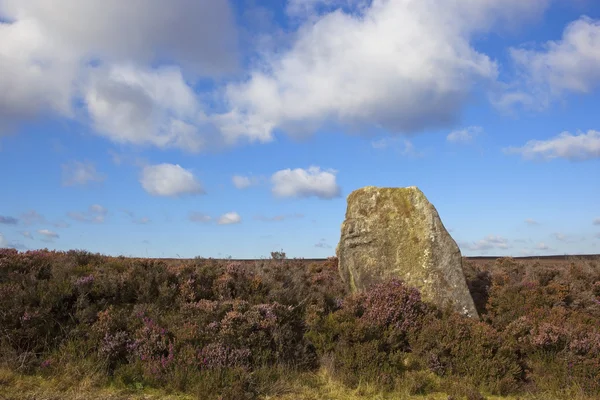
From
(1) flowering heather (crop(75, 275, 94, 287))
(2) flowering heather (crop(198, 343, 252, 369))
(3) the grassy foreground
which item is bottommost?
(3) the grassy foreground

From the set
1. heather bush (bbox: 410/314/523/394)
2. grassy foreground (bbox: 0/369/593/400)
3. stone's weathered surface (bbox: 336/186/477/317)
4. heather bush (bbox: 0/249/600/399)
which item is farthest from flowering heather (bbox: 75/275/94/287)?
heather bush (bbox: 410/314/523/394)

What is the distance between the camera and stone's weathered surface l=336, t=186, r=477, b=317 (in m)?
10.8

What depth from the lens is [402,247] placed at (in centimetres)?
1136

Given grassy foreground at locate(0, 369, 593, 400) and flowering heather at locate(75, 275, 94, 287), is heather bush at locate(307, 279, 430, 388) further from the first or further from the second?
flowering heather at locate(75, 275, 94, 287)

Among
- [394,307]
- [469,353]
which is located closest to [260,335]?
[394,307]

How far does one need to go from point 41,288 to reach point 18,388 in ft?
9.15

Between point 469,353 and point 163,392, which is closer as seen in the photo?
point 163,392

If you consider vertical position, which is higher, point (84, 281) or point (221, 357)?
point (84, 281)

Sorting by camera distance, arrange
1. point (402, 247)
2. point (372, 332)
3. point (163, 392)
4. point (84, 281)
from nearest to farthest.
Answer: point (163, 392)
point (372, 332)
point (84, 281)
point (402, 247)

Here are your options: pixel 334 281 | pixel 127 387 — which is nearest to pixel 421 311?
pixel 334 281

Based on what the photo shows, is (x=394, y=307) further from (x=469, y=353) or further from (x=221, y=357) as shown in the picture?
(x=221, y=357)

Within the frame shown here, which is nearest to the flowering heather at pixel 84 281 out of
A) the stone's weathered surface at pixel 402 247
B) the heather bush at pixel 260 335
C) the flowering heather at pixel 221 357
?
Result: the heather bush at pixel 260 335

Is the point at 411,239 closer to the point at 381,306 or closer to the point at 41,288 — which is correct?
the point at 381,306

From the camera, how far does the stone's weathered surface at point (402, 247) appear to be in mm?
10789
